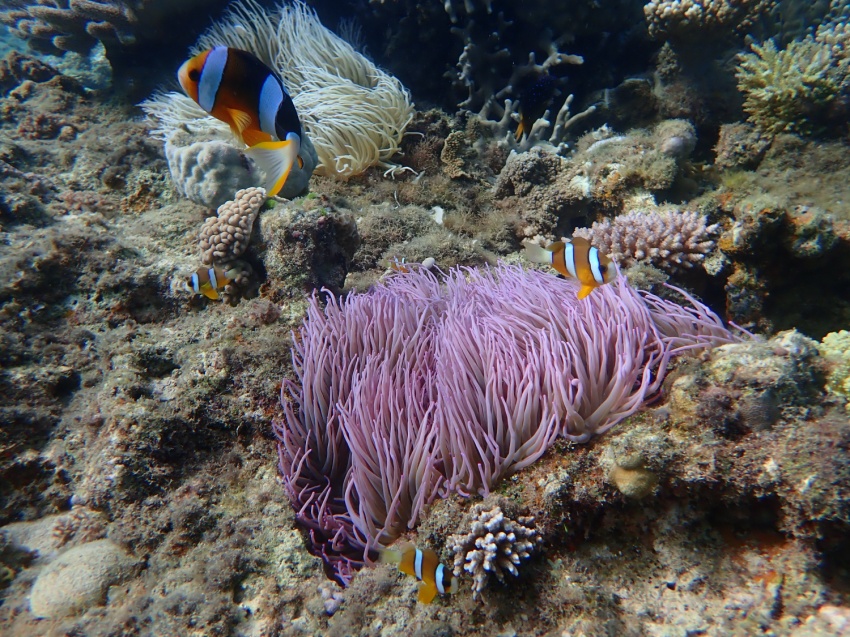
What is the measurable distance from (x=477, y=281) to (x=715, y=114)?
4163 mm

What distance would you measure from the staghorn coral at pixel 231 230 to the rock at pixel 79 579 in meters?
2.05

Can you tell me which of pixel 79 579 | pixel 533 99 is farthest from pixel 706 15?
pixel 79 579

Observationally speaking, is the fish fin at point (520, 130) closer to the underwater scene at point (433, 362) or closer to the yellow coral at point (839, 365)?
the underwater scene at point (433, 362)

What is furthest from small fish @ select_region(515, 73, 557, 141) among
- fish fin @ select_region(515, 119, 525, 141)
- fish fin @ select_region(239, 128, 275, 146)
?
fish fin @ select_region(239, 128, 275, 146)

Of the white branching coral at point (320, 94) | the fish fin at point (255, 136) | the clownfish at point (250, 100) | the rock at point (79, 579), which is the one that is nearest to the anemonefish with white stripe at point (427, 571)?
the rock at point (79, 579)

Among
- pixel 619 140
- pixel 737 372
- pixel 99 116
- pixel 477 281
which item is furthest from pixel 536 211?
pixel 99 116

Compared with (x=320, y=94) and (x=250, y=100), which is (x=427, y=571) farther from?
(x=320, y=94)

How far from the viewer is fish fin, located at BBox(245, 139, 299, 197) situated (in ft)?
5.88

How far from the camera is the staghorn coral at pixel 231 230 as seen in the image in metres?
3.37

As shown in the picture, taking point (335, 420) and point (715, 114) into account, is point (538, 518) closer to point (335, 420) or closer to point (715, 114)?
point (335, 420)

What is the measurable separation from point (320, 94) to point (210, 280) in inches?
119

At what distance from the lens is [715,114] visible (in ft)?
16.5

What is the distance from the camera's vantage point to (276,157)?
1.84 metres

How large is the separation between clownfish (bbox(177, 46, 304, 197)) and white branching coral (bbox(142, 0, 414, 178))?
291 cm
